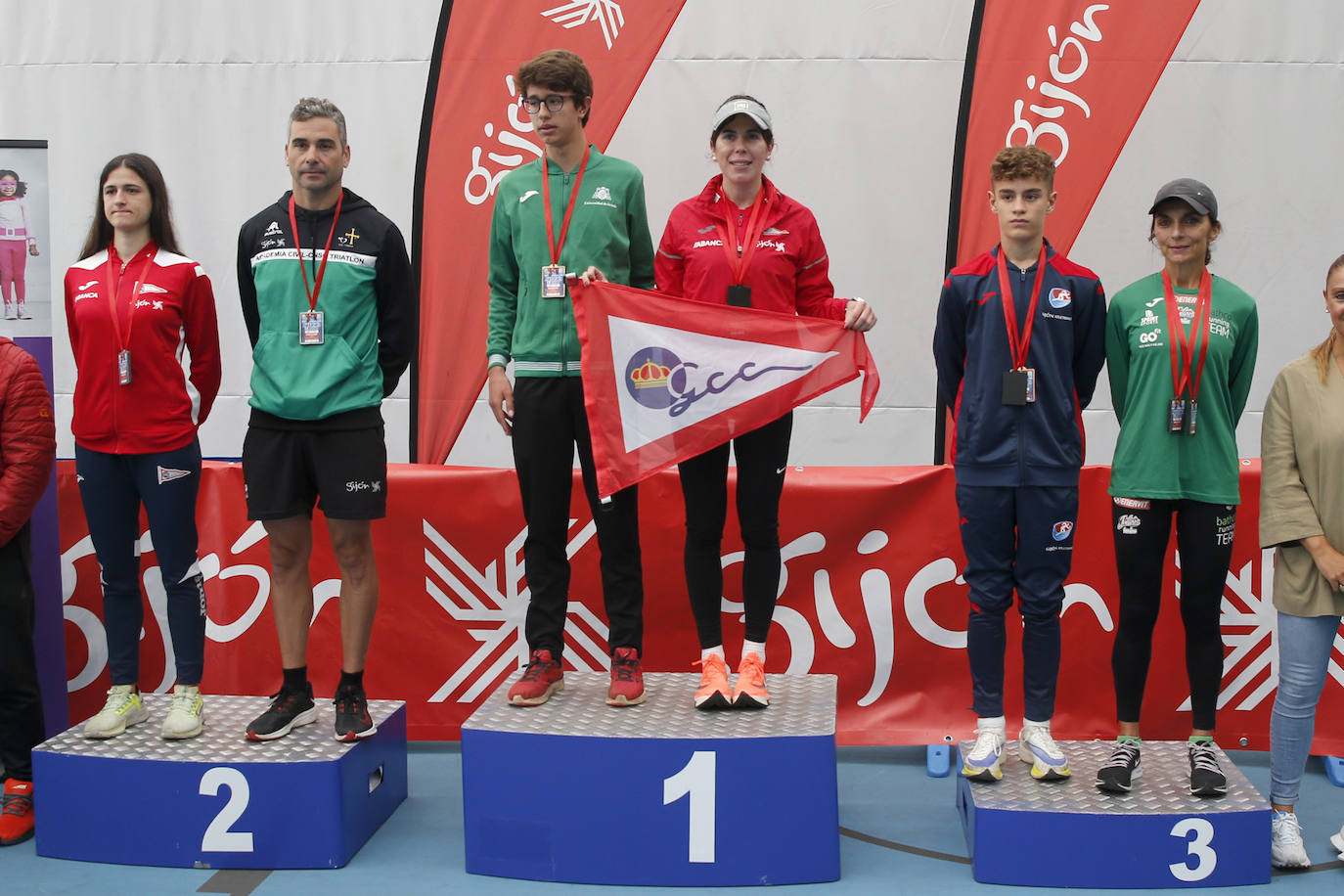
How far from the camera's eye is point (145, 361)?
3.13 metres

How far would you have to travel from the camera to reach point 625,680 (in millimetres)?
3150

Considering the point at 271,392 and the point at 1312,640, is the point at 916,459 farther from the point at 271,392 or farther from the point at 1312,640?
the point at 271,392

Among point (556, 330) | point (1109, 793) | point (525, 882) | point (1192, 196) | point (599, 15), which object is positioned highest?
point (599, 15)

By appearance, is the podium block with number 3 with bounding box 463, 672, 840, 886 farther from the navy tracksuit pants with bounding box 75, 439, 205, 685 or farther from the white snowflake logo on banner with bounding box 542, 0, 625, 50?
the white snowflake logo on banner with bounding box 542, 0, 625, 50

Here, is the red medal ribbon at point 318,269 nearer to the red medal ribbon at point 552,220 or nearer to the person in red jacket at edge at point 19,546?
the red medal ribbon at point 552,220

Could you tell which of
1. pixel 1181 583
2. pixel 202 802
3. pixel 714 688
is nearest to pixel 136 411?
pixel 202 802

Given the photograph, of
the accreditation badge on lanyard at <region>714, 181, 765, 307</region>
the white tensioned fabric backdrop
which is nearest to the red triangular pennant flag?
the accreditation badge on lanyard at <region>714, 181, 765, 307</region>

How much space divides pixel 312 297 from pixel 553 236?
711 mm

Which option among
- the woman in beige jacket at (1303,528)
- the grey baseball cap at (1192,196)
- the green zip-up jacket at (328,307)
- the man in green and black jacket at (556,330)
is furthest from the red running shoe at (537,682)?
the grey baseball cap at (1192,196)

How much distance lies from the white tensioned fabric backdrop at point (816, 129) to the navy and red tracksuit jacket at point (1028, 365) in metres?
1.97

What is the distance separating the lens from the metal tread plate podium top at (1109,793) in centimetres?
285

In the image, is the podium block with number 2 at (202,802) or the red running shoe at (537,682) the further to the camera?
the red running shoe at (537,682)

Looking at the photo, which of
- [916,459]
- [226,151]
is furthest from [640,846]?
[226,151]

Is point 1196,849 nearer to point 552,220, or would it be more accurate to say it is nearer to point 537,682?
point 537,682
